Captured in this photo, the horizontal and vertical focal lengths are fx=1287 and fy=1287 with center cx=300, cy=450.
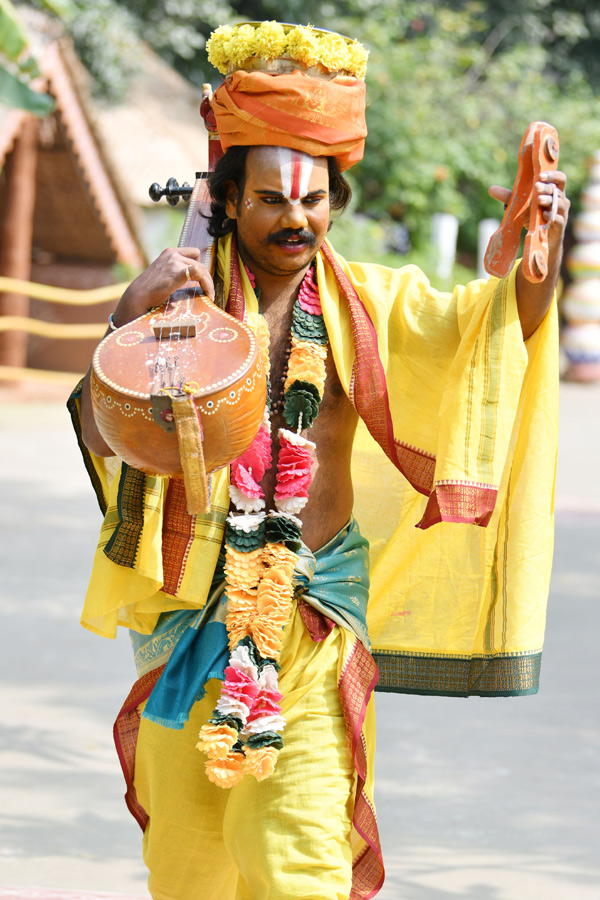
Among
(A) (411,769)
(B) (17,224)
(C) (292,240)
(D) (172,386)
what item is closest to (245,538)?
(D) (172,386)

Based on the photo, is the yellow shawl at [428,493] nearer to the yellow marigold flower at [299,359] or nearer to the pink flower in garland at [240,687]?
the yellow marigold flower at [299,359]

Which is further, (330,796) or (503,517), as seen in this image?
(503,517)

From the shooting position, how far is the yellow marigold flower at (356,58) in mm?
2945

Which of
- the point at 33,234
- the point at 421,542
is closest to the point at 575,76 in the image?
the point at 33,234

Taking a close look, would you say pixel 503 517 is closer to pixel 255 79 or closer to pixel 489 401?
pixel 489 401

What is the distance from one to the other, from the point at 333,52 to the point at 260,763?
1.57m

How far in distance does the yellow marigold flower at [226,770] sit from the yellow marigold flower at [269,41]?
154 centimetres

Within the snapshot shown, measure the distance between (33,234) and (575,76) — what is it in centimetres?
1131

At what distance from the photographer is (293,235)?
2.90 m

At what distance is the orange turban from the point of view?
2840mm

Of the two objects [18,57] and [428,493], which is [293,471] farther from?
[18,57]

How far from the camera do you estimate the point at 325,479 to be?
3010mm

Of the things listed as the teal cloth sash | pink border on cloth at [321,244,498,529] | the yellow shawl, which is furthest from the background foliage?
the teal cloth sash

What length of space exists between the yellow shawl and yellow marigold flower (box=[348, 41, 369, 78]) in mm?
418
